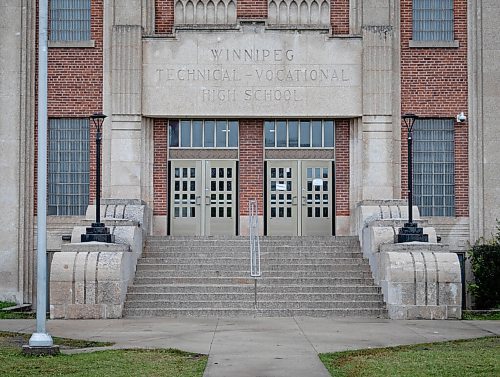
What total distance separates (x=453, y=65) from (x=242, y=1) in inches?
240

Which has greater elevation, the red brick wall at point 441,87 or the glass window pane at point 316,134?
the red brick wall at point 441,87

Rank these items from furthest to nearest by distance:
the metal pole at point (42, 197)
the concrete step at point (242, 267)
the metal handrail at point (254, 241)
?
the concrete step at point (242, 267)
the metal handrail at point (254, 241)
the metal pole at point (42, 197)

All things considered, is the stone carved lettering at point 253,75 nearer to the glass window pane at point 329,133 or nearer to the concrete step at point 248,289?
the glass window pane at point 329,133

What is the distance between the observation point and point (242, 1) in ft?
84.5

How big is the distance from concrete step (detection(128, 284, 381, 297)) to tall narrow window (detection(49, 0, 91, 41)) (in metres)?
8.32

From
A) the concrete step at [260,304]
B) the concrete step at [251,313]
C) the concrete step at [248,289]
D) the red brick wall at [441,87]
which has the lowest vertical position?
the concrete step at [251,313]

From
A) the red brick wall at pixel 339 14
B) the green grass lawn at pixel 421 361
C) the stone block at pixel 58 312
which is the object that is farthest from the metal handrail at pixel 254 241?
the green grass lawn at pixel 421 361

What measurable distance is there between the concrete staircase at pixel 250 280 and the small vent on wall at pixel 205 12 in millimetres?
6117

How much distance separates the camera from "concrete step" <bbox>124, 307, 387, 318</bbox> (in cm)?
1980

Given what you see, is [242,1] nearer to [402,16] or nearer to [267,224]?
[402,16]

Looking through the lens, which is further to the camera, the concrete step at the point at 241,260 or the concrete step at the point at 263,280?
the concrete step at the point at 241,260

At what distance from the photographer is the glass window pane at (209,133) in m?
26.0

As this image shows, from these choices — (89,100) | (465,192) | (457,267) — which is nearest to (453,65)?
(465,192)

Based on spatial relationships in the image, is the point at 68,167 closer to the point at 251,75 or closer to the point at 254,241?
the point at 251,75
